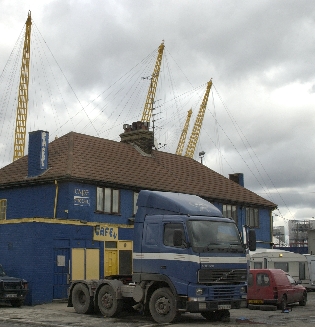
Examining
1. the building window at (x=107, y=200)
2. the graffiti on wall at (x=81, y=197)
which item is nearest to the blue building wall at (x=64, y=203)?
the graffiti on wall at (x=81, y=197)

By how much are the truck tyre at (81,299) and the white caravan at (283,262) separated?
43.1ft

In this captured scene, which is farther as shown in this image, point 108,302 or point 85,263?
point 85,263

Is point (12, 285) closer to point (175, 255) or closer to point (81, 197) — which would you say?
point (81, 197)

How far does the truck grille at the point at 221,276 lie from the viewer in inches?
624

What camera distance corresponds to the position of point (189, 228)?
16250 mm

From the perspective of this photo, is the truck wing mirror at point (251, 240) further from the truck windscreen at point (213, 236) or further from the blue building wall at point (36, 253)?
the blue building wall at point (36, 253)

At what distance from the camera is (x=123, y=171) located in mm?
32312

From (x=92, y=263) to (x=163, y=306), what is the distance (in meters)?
10.6

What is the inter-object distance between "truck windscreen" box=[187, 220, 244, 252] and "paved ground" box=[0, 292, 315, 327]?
7.88 feet

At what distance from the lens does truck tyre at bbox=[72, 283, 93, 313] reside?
62.5ft

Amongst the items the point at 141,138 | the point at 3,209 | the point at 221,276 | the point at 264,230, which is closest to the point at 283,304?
the point at 221,276

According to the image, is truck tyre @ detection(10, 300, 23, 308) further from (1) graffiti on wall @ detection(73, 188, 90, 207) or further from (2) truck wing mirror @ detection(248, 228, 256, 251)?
(2) truck wing mirror @ detection(248, 228, 256, 251)

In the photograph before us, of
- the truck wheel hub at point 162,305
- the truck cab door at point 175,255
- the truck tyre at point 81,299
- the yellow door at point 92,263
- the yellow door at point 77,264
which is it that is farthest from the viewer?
the yellow door at point 92,263

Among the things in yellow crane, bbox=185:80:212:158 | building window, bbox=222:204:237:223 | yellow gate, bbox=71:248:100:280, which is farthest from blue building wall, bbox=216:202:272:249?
yellow crane, bbox=185:80:212:158
